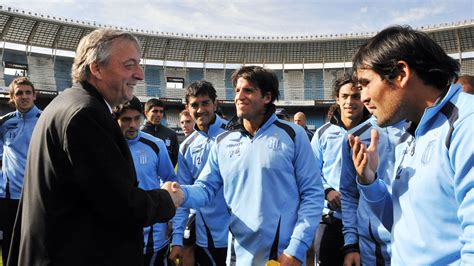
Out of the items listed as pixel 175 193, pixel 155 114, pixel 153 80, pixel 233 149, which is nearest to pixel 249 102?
pixel 233 149

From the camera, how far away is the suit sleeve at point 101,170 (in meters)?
1.70

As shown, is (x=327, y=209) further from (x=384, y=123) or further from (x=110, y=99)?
(x=110, y=99)

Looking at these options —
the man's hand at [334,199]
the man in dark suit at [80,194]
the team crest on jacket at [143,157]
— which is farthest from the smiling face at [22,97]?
the man's hand at [334,199]

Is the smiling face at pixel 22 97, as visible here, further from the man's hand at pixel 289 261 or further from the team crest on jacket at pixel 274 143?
the man's hand at pixel 289 261

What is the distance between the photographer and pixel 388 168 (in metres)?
2.94

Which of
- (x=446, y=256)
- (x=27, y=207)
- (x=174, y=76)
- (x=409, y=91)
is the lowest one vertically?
(x=446, y=256)

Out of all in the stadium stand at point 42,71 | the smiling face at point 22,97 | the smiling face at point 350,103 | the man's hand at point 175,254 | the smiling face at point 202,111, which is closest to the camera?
the man's hand at point 175,254

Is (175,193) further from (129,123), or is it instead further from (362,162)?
(129,123)

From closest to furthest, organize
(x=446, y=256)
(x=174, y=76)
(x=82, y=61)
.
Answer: (x=446, y=256), (x=82, y=61), (x=174, y=76)

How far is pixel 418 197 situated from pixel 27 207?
185 cm

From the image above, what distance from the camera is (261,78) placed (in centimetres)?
296

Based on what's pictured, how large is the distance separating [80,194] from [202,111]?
2.73 m

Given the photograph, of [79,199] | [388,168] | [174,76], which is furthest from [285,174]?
[174,76]

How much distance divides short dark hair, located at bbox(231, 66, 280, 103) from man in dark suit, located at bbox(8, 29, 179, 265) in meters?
1.36
